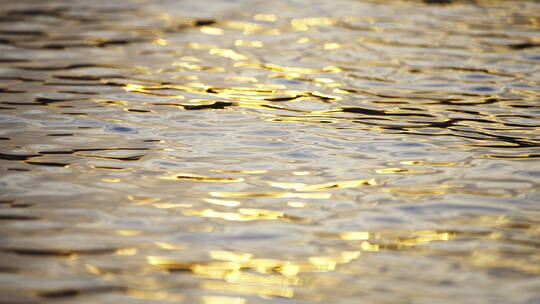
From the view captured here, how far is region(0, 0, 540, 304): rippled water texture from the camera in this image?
2.15 meters

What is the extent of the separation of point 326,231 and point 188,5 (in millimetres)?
4622

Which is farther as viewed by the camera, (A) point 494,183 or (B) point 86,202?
(A) point 494,183

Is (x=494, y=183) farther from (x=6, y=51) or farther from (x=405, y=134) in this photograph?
(x=6, y=51)

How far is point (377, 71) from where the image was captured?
184 inches

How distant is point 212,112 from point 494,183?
1492 millimetres

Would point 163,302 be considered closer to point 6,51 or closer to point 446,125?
point 446,125

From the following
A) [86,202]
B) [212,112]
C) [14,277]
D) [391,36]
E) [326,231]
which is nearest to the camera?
[14,277]

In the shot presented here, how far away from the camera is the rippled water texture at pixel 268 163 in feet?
7.07

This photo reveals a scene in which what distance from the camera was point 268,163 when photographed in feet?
10.3

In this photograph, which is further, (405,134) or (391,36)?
(391,36)

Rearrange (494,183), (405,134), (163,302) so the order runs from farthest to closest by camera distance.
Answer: (405,134)
(494,183)
(163,302)

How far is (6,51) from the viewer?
5.03 m

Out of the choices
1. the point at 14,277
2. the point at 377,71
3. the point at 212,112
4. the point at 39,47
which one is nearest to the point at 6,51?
the point at 39,47

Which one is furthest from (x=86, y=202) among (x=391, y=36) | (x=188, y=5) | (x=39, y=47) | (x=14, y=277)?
(x=188, y=5)
